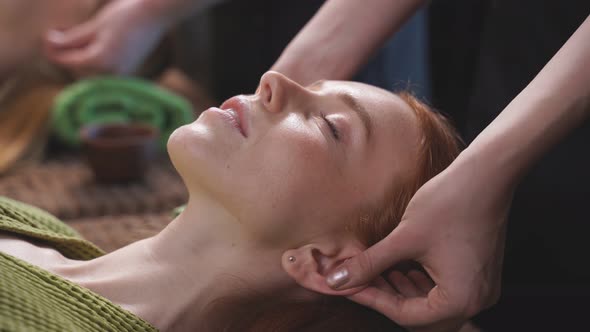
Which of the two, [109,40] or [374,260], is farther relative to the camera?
[109,40]

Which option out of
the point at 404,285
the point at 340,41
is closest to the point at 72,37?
the point at 340,41

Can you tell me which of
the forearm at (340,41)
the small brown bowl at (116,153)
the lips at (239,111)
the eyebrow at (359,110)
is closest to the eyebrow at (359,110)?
the eyebrow at (359,110)

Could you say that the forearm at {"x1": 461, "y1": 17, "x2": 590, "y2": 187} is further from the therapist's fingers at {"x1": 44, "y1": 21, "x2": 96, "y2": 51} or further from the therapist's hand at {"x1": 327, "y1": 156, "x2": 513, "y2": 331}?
the therapist's fingers at {"x1": 44, "y1": 21, "x2": 96, "y2": 51}

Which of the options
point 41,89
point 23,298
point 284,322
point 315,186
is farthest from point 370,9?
point 41,89

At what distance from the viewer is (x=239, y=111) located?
1.13 meters

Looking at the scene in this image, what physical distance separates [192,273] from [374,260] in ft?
0.99

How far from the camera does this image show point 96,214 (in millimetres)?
1782

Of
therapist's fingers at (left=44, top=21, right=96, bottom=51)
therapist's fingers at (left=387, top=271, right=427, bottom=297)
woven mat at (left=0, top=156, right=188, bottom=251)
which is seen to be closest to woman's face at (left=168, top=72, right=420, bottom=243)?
therapist's fingers at (left=387, top=271, right=427, bottom=297)

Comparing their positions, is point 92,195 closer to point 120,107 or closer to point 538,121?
point 120,107

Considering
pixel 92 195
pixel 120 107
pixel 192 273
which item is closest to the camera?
pixel 192 273

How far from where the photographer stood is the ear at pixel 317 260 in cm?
106

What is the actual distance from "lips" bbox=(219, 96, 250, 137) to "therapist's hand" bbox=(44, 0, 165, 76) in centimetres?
98

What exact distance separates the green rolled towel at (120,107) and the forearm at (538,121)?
133 centimetres

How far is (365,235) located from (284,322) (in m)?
0.17
